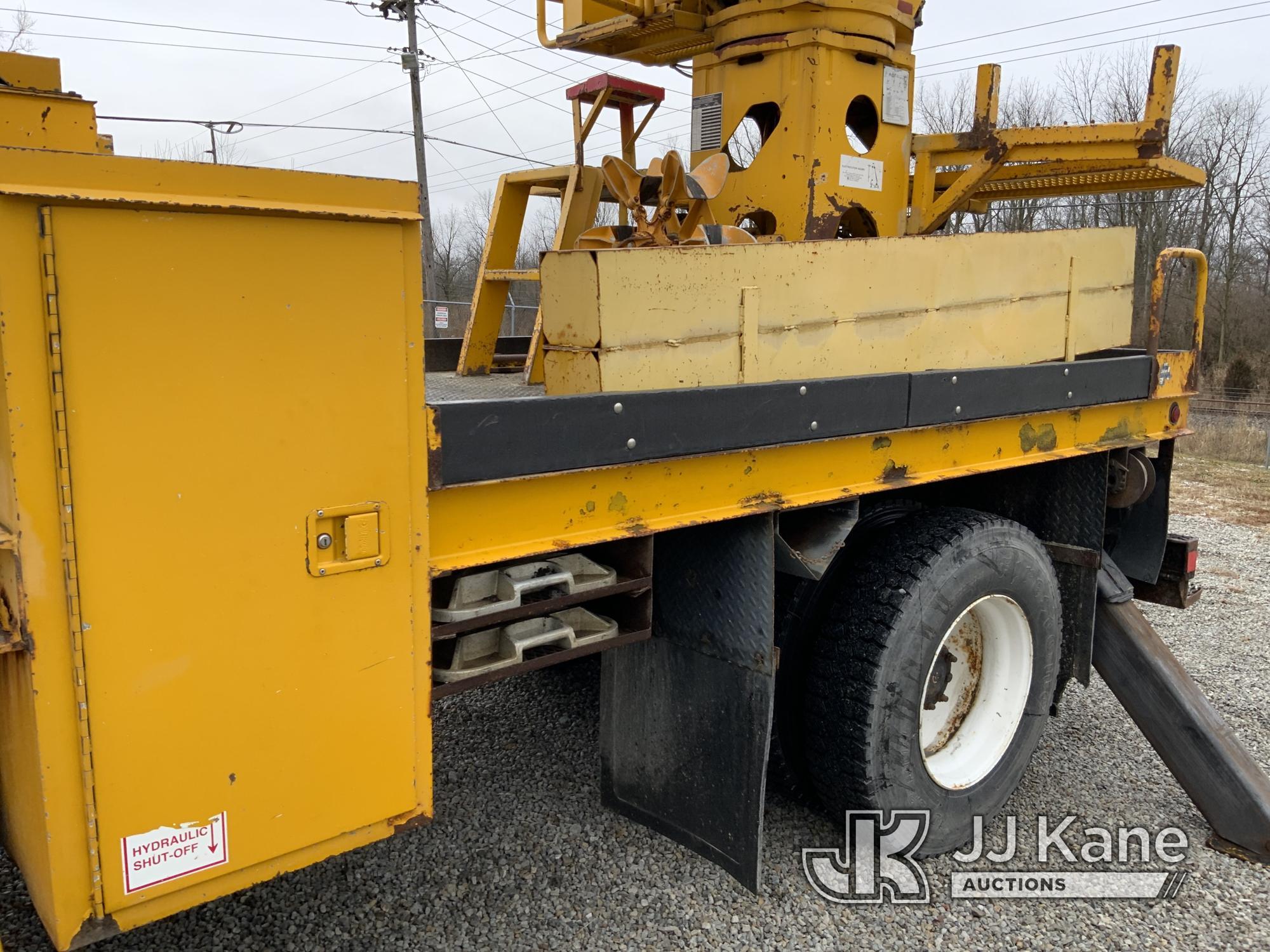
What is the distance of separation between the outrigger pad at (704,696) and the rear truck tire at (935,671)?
347 millimetres

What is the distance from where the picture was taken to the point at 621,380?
7.25 feet

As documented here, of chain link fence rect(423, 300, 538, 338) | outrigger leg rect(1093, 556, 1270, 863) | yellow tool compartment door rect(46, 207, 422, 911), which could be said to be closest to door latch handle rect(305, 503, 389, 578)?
yellow tool compartment door rect(46, 207, 422, 911)

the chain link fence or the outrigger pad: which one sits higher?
the chain link fence

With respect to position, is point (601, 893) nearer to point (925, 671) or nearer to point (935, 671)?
point (925, 671)

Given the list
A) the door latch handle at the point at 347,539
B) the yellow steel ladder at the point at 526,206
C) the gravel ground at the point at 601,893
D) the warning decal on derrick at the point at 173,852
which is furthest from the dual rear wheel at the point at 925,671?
the warning decal on derrick at the point at 173,852

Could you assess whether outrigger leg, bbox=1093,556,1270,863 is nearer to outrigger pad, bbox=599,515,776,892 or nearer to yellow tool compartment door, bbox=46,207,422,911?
outrigger pad, bbox=599,515,776,892

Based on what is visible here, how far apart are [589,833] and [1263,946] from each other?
77.5 inches

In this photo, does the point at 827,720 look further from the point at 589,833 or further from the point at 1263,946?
the point at 1263,946

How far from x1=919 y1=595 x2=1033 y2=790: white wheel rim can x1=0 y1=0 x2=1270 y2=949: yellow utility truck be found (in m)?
0.01

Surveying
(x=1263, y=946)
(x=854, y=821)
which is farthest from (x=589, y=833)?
(x=1263, y=946)

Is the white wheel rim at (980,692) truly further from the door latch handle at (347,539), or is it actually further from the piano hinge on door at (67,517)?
the piano hinge on door at (67,517)

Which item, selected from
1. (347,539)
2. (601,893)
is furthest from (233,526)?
(601,893)

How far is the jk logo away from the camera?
298cm

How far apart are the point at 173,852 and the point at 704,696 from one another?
1.53m
